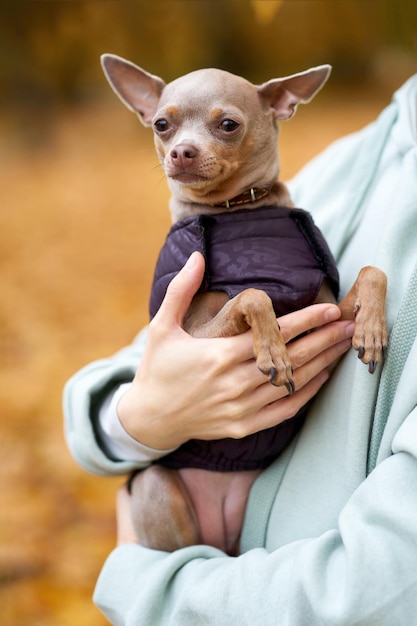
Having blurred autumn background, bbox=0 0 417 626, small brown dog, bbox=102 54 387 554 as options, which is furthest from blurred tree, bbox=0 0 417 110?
small brown dog, bbox=102 54 387 554

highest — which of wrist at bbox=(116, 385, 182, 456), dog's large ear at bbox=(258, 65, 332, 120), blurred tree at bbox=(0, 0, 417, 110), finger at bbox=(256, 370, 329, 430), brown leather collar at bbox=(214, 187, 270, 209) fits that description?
blurred tree at bbox=(0, 0, 417, 110)

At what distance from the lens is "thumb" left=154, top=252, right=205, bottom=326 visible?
3.61ft

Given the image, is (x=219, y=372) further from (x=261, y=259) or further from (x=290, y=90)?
(x=290, y=90)

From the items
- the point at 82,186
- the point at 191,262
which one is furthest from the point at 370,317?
the point at 82,186

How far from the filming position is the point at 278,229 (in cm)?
115

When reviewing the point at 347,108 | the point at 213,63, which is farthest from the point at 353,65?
the point at 213,63

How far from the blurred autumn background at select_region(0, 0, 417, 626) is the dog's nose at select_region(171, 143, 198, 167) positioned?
1528 millimetres

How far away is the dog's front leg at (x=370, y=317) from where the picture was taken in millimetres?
1005

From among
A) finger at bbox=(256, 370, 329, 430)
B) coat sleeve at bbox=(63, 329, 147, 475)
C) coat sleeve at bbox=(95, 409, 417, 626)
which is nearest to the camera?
coat sleeve at bbox=(95, 409, 417, 626)

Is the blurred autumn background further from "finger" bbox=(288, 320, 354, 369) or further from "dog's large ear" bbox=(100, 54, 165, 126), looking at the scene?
"finger" bbox=(288, 320, 354, 369)

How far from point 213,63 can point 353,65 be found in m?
1.07

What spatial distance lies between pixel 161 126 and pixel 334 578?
0.80m

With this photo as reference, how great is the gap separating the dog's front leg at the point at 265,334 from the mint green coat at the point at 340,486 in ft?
0.37

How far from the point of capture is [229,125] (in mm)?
1173
